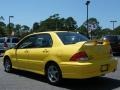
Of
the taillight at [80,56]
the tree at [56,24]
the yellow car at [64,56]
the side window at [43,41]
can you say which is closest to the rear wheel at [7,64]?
the yellow car at [64,56]

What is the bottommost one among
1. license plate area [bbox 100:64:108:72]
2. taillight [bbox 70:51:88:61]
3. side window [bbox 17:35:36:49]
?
license plate area [bbox 100:64:108:72]

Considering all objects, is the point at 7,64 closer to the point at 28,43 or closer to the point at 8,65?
the point at 8,65

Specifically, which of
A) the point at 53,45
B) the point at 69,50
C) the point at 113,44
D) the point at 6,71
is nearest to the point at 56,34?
the point at 53,45

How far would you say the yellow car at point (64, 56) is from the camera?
29.7ft

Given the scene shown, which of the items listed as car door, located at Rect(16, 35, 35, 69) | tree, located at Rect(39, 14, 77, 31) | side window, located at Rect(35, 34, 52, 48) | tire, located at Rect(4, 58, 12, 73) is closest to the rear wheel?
tire, located at Rect(4, 58, 12, 73)

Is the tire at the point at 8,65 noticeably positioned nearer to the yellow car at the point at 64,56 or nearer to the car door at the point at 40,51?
the yellow car at the point at 64,56

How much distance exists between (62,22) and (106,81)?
77860 mm

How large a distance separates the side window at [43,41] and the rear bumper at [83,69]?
1.18 m

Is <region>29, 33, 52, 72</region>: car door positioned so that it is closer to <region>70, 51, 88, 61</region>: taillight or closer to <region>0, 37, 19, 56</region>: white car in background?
<region>70, 51, 88, 61</region>: taillight

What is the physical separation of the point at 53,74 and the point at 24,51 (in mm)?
1853

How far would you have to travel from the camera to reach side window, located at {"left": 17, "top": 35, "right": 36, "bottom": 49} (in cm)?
1103

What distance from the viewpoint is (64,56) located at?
9.31 metres

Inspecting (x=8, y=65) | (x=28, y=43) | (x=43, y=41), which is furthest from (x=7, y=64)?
(x=43, y=41)

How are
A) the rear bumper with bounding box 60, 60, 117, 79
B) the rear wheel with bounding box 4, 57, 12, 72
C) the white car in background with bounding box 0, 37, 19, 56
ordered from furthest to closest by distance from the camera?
the white car in background with bounding box 0, 37, 19, 56
the rear wheel with bounding box 4, 57, 12, 72
the rear bumper with bounding box 60, 60, 117, 79
